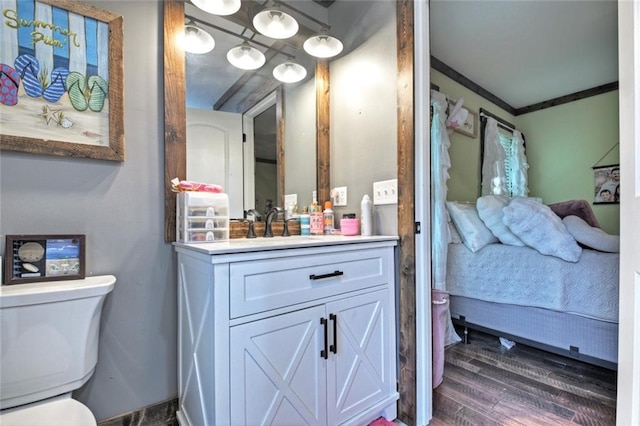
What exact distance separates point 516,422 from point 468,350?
31.0 inches

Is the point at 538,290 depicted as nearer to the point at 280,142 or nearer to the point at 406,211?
the point at 406,211

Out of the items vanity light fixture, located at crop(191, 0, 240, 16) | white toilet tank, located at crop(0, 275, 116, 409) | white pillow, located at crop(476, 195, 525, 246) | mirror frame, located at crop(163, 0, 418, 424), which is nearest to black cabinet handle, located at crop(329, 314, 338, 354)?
mirror frame, located at crop(163, 0, 418, 424)

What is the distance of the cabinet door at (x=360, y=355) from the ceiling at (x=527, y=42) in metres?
2.26

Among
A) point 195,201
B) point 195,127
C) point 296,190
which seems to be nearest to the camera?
point 195,201

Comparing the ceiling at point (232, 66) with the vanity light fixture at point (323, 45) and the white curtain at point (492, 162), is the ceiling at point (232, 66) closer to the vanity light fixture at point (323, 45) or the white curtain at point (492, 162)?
the vanity light fixture at point (323, 45)

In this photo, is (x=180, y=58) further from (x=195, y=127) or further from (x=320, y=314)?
(x=320, y=314)

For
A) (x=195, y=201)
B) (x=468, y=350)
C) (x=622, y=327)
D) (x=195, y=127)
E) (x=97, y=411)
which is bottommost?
(x=468, y=350)

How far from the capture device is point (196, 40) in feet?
4.62

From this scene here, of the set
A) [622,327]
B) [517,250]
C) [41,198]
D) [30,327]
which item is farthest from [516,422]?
[41,198]

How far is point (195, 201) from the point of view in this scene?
1.21 m

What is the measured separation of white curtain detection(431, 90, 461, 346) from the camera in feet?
7.49

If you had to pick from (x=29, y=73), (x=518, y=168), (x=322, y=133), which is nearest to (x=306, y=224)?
(x=322, y=133)

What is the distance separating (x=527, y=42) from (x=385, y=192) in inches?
99.5

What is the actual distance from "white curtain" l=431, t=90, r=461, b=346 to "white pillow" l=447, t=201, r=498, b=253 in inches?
6.1
